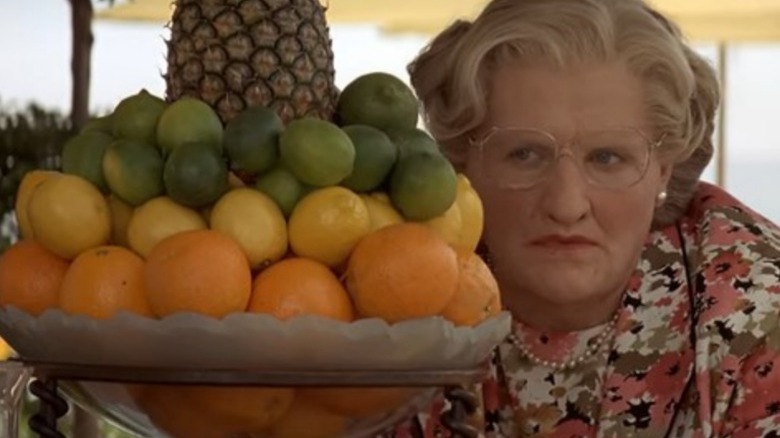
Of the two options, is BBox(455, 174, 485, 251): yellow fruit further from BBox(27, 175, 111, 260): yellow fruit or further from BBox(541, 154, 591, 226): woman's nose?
BBox(541, 154, 591, 226): woman's nose

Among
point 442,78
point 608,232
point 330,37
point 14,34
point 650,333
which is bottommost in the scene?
point 14,34

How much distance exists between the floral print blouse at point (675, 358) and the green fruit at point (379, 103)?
1.80 ft

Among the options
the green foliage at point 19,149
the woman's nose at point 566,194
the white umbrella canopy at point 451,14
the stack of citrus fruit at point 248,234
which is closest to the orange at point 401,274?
the stack of citrus fruit at point 248,234

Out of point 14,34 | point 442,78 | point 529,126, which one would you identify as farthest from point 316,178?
point 14,34

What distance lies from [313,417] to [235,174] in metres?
0.16

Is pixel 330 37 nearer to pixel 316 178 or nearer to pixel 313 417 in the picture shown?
pixel 316 178

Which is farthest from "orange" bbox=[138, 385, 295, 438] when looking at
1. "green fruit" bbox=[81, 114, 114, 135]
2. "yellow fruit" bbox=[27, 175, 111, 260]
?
"green fruit" bbox=[81, 114, 114, 135]

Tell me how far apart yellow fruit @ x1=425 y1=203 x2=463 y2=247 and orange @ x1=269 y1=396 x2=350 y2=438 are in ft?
0.45

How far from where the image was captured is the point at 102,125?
1.00 metres

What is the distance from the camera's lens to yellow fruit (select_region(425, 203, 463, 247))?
3.05 feet

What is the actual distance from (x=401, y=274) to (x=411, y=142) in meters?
0.12

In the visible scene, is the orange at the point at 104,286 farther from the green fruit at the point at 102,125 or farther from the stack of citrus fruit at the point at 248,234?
the green fruit at the point at 102,125

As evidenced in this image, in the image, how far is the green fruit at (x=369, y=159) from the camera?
911 mm

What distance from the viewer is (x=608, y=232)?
148 cm
